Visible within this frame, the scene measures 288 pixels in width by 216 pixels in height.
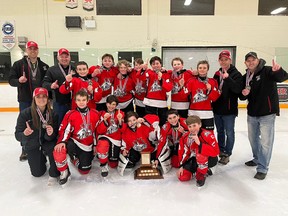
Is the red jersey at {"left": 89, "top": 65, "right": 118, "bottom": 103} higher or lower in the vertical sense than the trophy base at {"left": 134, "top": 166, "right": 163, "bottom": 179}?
higher

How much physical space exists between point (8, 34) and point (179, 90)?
6.87 meters

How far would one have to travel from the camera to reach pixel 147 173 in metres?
2.45

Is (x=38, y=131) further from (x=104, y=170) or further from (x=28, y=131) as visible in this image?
(x=104, y=170)

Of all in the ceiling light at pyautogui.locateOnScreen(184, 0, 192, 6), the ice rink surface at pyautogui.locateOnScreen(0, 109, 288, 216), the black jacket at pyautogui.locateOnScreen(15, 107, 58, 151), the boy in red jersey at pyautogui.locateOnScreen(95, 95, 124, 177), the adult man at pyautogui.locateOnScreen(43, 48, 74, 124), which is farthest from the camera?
the ceiling light at pyautogui.locateOnScreen(184, 0, 192, 6)

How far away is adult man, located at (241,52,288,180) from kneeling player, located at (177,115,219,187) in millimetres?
488

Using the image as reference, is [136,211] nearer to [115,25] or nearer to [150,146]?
[150,146]

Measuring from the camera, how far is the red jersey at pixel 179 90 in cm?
275

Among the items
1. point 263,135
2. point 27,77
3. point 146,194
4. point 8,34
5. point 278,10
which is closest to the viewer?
point 146,194

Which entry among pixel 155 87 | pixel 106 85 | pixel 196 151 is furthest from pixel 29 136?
pixel 196 151

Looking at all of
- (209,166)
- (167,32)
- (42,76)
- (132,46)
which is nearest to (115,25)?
(132,46)

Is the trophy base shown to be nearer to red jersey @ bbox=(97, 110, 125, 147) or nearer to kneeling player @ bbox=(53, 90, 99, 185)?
red jersey @ bbox=(97, 110, 125, 147)

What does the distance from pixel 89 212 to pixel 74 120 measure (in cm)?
94

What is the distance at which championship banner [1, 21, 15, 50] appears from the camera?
24.3 feet

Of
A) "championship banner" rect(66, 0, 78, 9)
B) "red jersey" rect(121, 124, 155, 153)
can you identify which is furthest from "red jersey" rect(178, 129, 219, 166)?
"championship banner" rect(66, 0, 78, 9)
